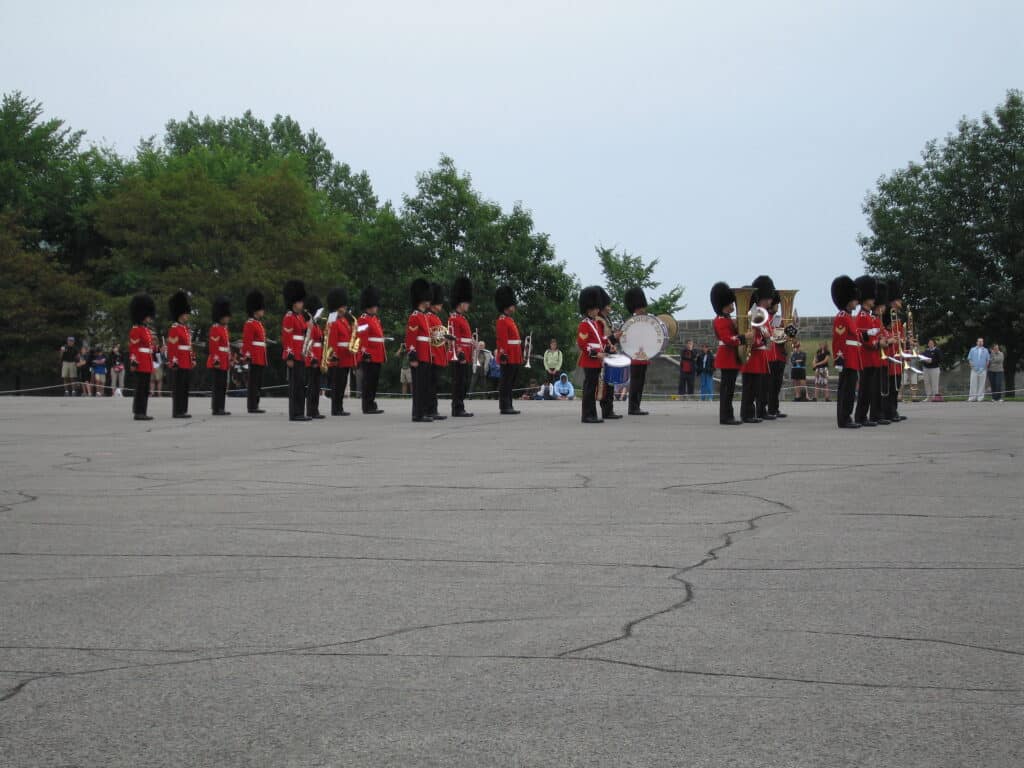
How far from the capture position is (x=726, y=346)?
71.5 feet

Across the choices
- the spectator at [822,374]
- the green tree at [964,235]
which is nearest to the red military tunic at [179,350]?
the spectator at [822,374]

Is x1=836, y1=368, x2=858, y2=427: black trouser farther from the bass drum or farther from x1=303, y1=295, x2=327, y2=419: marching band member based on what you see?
x1=303, y1=295, x2=327, y2=419: marching band member

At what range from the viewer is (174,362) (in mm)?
25906

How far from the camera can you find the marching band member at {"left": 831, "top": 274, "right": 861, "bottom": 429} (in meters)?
20.3

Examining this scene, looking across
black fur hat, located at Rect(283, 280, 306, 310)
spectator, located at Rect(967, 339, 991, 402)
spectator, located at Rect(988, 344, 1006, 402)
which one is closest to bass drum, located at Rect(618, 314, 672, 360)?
black fur hat, located at Rect(283, 280, 306, 310)

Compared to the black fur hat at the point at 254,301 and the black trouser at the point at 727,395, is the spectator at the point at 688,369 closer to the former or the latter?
the black fur hat at the point at 254,301

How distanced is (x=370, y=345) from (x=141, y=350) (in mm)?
3837

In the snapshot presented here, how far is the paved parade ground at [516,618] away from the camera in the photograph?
4.52 meters

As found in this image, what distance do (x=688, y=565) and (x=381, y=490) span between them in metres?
4.52

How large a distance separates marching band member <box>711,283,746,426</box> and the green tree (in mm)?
30661

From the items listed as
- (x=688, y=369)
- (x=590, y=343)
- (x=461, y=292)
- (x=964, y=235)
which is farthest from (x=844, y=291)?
(x=964, y=235)

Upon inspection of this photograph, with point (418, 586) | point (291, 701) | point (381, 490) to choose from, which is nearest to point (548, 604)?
point (418, 586)

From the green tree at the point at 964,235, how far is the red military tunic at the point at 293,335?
31.7m

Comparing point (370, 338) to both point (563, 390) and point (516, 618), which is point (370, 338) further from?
point (516, 618)
